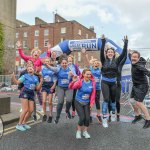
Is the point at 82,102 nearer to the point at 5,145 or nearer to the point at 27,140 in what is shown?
the point at 27,140

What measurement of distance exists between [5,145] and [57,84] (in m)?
2.50

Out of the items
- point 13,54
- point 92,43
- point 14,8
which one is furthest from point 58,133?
point 14,8

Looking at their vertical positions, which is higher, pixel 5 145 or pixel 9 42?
pixel 9 42

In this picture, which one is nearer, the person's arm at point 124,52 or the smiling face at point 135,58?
the smiling face at point 135,58

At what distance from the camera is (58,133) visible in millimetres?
7836

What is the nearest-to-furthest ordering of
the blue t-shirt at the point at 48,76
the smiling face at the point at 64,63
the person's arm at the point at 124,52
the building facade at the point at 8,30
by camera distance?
the person's arm at the point at 124,52 → the smiling face at the point at 64,63 → the blue t-shirt at the point at 48,76 → the building facade at the point at 8,30

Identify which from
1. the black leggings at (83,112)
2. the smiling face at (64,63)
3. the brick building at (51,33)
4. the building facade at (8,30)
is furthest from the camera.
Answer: the brick building at (51,33)

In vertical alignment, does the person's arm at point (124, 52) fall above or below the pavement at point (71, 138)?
above

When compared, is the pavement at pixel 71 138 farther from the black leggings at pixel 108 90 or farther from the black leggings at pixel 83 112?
the black leggings at pixel 108 90

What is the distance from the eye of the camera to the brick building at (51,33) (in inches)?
2378

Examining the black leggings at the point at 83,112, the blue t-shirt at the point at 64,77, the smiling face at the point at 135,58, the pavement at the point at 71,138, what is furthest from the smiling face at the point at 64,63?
the smiling face at the point at 135,58

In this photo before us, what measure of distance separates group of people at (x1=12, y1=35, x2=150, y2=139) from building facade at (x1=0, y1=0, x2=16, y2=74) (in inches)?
1062

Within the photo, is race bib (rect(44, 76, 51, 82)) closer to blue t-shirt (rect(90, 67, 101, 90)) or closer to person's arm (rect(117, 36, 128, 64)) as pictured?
blue t-shirt (rect(90, 67, 101, 90))

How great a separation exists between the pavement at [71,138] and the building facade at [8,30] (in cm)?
2699
